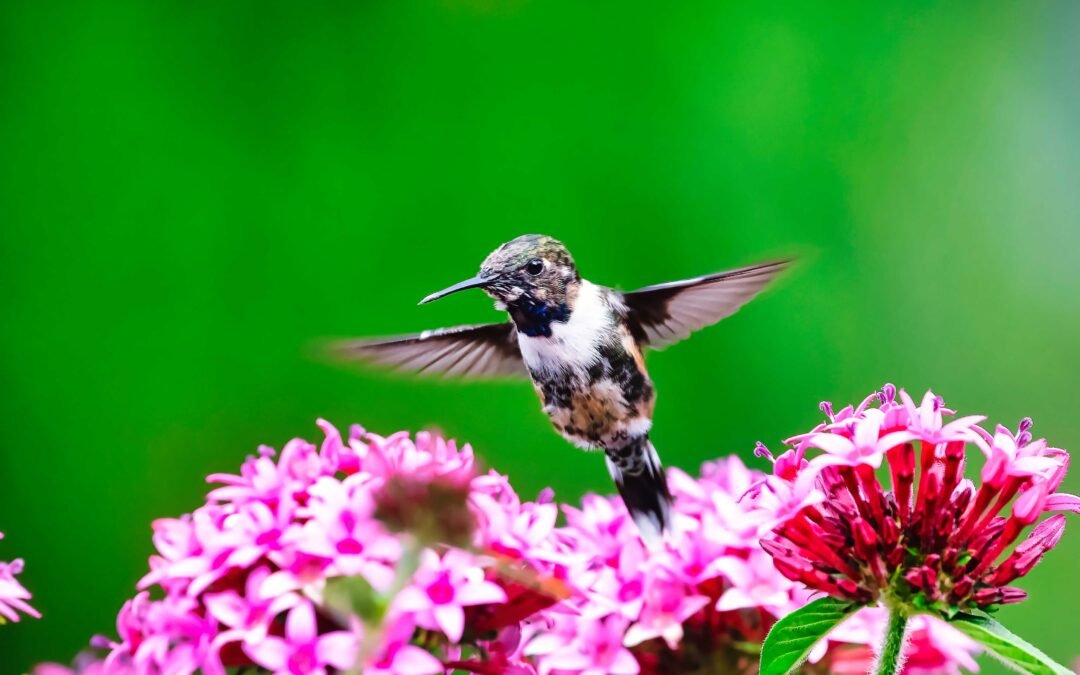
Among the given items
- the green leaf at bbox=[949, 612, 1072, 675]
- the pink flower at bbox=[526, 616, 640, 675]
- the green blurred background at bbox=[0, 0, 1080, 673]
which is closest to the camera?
the green leaf at bbox=[949, 612, 1072, 675]

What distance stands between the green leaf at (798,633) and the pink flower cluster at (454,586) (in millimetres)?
100

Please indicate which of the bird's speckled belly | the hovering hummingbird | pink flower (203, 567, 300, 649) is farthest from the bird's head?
pink flower (203, 567, 300, 649)

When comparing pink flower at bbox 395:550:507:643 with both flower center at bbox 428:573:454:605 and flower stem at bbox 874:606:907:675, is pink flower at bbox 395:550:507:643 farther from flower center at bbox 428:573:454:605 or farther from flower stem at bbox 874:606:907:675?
flower stem at bbox 874:606:907:675

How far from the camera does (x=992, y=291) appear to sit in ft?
16.3

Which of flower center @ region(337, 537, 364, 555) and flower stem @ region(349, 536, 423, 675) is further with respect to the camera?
flower center @ region(337, 537, 364, 555)

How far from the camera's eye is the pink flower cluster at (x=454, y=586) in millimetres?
1303

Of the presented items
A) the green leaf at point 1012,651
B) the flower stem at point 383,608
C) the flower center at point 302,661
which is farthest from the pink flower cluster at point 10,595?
the green leaf at point 1012,651

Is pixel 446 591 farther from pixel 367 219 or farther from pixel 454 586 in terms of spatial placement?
Answer: pixel 367 219

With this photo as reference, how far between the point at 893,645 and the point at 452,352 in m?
1.14

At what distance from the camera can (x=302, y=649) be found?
1287 mm

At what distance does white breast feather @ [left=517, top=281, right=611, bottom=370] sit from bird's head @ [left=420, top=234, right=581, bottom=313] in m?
0.03

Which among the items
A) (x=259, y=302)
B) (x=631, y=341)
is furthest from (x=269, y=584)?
(x=259, y=302)

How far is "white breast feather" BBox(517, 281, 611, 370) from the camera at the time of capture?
2074 mm

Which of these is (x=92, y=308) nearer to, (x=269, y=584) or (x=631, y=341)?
(x=631, y=341)
